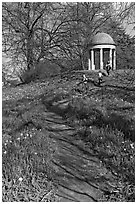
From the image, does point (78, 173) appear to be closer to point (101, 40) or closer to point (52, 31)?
point (101, 40)

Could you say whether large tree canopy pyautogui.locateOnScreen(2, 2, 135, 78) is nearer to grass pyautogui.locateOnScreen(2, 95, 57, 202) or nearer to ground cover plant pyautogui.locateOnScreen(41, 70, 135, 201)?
ground cover plant pyautogui.locateOnScreen(41, 70, 135, 201)

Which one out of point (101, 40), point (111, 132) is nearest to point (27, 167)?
point (111, 132)

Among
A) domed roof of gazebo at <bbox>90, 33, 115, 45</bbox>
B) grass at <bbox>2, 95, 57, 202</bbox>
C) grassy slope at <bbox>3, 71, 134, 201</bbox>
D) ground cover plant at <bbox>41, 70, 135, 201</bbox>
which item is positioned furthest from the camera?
domed roof of gazebo at <bbox>90, 33, 115, 45</bbox>

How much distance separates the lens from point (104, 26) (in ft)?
82.0

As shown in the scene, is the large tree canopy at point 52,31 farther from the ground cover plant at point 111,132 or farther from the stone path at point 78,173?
the stone path at point 78,173

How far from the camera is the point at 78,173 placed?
456 centimetres

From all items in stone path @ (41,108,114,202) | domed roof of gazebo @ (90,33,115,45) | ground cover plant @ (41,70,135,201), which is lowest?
stone path @ (41,108,114,202)

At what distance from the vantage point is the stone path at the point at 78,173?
3951 mm

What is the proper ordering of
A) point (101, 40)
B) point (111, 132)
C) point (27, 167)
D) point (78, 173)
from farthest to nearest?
point (101, 40), point (111, 132), point (78, 173), point (27, 167)

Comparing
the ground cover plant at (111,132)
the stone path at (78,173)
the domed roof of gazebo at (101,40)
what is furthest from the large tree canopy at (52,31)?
the stone path at (78,173)

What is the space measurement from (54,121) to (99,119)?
1845mm

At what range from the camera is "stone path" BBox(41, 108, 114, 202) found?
3.95 metres

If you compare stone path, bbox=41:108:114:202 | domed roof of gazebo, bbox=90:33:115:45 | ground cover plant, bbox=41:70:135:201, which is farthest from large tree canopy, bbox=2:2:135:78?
stone path, bbox=41:108:114:202

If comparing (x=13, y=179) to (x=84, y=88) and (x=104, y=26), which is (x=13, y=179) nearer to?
(x=84, y=88)
